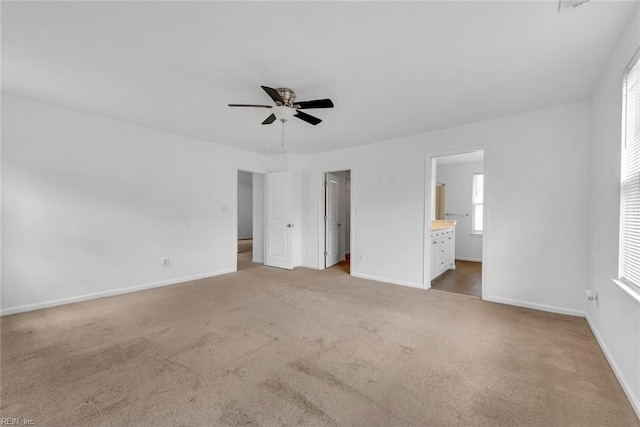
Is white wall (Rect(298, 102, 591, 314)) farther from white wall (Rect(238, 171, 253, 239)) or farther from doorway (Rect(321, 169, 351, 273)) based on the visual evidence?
white wall (Rect(238, 171, 253, 239))

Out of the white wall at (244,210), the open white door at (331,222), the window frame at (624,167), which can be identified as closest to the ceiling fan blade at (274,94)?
the window frame at (624,167)

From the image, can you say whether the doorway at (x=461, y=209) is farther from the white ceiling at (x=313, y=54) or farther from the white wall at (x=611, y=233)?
the white ceiling at (x=313, y=54)

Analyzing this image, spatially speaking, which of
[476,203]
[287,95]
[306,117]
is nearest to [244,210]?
[476,203]

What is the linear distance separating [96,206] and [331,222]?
3.91 meters

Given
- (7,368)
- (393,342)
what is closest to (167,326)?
(7,368)

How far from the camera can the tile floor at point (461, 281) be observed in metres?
3.82

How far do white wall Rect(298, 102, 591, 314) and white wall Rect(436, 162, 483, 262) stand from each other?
3.34 m

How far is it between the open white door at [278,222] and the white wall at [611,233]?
4.27 metres

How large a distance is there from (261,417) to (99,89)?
3.32 m

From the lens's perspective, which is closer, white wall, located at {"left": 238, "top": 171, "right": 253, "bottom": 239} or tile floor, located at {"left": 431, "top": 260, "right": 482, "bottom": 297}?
tile floor, located at {"left": 431, "top": 260, "right": 482, "bottom": 297}

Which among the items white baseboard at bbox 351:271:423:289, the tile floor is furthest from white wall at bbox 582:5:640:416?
white baseboard at bbox 351:271:423:289

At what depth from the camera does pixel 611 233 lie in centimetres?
201

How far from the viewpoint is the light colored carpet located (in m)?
1.44

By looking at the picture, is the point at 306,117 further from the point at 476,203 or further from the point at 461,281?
the point at 476,203
